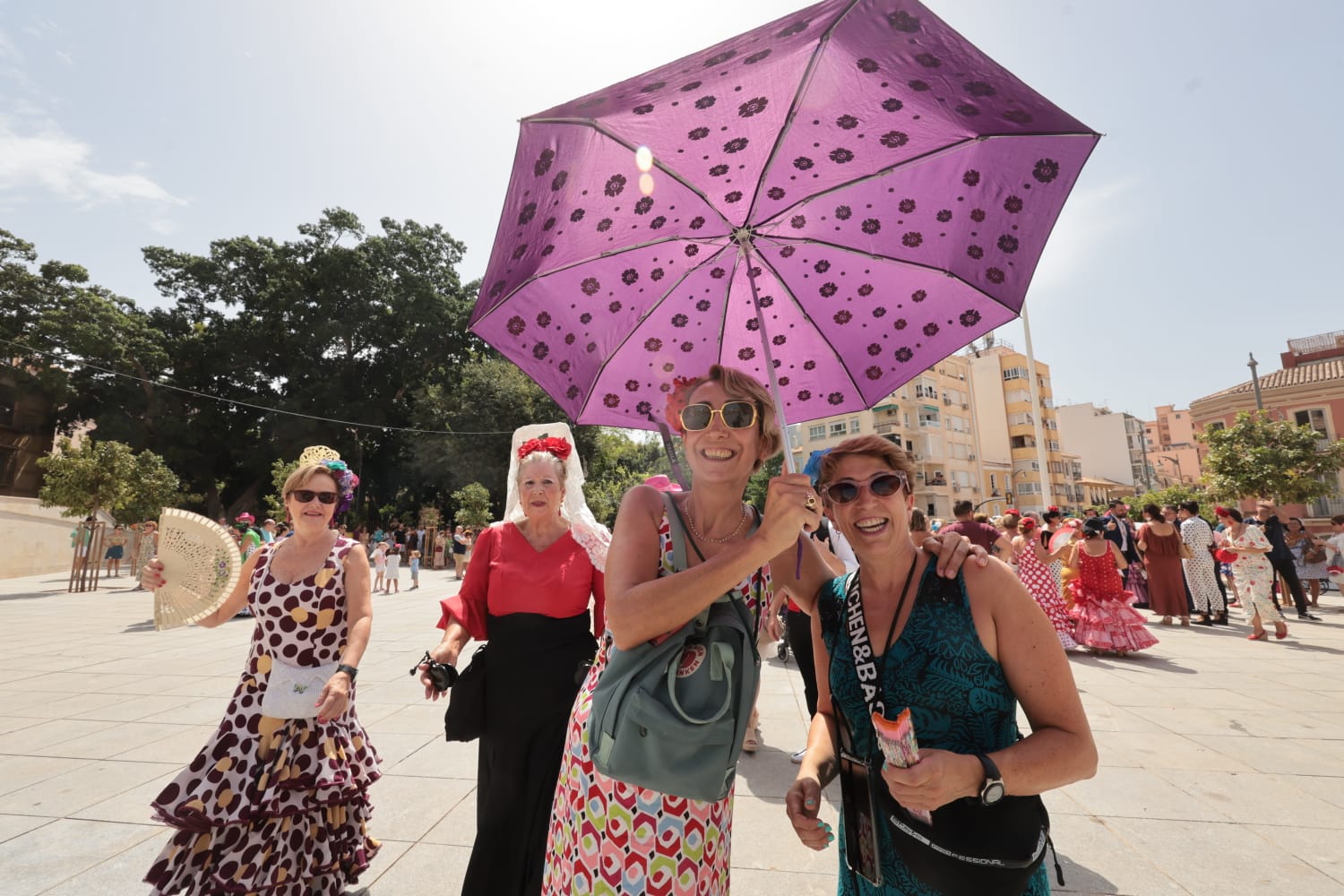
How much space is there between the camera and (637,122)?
2.01 metres

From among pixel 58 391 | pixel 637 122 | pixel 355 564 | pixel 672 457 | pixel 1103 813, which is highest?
pixel 58 391

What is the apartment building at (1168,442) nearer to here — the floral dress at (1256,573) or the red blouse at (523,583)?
the floral dress at (1256,573)

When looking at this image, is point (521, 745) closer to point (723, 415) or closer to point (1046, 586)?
point (723, 415)

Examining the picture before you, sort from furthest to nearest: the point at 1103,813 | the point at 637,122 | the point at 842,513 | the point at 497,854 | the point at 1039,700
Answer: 1. the point at 1103,813
2. the point at 497,854
3. the point at 637,122
4. the point at 842,513
5. the point at 1039,700

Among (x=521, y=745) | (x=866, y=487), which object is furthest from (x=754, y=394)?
(x=521, y=745)

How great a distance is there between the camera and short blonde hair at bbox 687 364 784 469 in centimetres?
162

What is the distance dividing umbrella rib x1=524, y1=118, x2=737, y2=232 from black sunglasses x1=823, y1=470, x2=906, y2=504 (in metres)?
1.28

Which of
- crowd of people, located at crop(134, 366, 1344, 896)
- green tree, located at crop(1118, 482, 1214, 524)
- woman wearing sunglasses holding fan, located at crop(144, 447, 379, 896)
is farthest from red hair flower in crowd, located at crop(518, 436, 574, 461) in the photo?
green tree, located at crop(1118, 482, 1214, 524)

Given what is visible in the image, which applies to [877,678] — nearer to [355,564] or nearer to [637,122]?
[637,122]

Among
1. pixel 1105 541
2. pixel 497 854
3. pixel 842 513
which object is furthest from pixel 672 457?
pixel 1105 541

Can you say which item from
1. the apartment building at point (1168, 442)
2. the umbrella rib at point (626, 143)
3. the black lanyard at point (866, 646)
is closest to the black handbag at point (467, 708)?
the black lanyard at point (866, 646)

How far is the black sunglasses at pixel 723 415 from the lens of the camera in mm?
1545

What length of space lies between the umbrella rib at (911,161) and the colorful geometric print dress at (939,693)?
1.51m

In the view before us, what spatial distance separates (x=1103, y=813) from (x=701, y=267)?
3.81 meters
